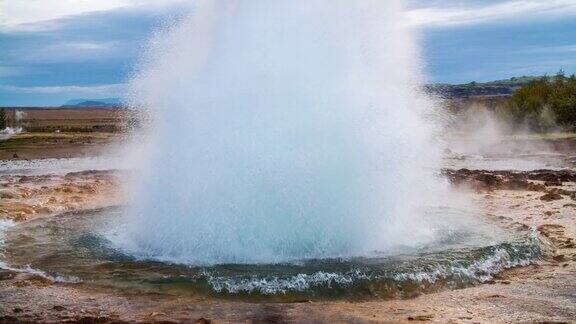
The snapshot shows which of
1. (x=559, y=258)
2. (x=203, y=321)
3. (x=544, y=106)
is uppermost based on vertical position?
(x=544, y=106)

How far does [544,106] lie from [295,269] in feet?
109

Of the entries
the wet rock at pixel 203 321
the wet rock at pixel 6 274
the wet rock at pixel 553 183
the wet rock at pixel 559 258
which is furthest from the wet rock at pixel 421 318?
the wet rock at pixel 553 183

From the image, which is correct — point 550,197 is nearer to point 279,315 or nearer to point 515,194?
point 515,194

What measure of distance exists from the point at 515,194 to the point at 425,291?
30.4 ft

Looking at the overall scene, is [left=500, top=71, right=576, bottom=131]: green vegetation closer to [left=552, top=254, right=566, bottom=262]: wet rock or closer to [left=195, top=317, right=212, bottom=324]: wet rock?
[left=552, top=254, right=566, bottom=262]: wet rock

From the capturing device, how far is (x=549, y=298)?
271 inches

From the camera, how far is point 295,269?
7.92 meters

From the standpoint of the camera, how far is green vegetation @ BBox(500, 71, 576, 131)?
34969 mm

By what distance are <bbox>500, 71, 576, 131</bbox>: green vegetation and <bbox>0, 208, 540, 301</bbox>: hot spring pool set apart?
1105 inches

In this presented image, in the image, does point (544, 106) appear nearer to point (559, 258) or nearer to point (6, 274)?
point (559, 258)

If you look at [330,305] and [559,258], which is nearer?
[330,305]

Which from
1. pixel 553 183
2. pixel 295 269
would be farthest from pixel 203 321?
pixel 553 183

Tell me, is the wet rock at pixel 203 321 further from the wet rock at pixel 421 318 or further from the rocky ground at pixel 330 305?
the wet rock at pixel 421 318

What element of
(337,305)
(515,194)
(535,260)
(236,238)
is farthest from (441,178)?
(337,305)
